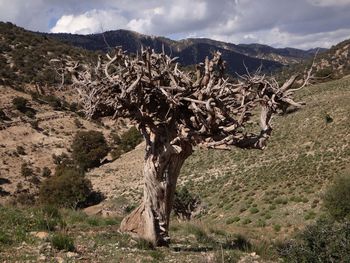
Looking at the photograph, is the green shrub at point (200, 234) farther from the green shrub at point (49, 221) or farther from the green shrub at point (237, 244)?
the green shrub at point (49, 221)

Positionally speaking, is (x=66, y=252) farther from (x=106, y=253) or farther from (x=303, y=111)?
(x=303, y=111)

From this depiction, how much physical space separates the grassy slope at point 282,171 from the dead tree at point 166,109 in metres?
13.4

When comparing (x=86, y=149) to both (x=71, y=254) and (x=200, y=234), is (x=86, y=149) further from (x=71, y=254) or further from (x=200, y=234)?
(x=71, y=254)

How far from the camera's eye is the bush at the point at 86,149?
5441cm

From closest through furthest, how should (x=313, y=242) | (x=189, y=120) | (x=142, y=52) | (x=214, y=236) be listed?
1. (x=313, y=242)
2. (x=142, y=52)
3. (x=189, y=120)
4. (x=214, y=236)

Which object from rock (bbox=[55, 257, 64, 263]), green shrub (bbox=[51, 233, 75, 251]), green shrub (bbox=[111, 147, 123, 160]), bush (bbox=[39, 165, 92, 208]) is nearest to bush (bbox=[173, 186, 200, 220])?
bush (bbox=[39, 165, 92, 208])

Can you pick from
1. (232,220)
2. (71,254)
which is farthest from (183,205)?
(71,254)

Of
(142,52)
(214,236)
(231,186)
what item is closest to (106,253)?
(142,52)

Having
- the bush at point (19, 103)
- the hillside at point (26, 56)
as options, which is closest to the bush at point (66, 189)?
the bush at point (19, 103)

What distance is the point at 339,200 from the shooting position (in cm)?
2195

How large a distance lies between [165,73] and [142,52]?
2.42 ft

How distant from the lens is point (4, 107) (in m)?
59.3

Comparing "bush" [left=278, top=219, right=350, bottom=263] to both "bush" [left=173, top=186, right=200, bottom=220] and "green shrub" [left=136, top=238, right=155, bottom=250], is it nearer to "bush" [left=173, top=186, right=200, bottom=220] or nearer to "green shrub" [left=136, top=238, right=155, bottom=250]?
"green shrub" [left=136, top=238, right=155, bottom=250]

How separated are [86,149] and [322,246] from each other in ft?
155
